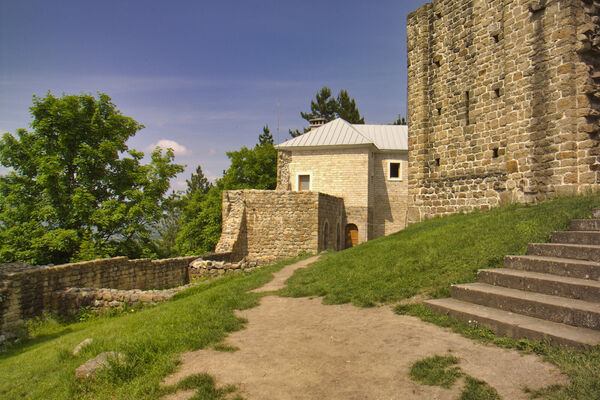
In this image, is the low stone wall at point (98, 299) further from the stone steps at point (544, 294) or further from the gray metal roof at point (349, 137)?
the gray metal roof at point (349, 137)

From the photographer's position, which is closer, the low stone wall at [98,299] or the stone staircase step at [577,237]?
the stone staircase step at [577,237]

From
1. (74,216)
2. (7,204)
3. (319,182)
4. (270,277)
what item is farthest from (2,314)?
(319,182)

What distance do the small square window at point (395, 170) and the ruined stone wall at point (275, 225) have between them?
401 inches

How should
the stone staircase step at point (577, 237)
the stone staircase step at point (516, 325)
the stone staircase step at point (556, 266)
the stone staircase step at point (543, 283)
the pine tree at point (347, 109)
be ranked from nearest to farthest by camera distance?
the stone staircase step at point (516, 325) → the stone staircase step at point (543, 283) → the stone staircase step at point (556, 266) → the stone staircase step at point (577, 237) → the pine tree at point (347, 109)

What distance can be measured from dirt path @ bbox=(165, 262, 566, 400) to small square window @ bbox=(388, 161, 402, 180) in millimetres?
23477

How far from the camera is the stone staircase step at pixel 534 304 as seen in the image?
12.4 ft

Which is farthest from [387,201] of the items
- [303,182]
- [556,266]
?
[556,266]

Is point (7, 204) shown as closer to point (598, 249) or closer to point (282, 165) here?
point (282, 165)

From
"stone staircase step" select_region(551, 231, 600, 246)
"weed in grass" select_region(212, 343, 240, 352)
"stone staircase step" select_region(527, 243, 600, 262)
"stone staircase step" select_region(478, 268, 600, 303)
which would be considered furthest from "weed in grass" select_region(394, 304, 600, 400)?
"stone staircase step" select_region(551, 231, 600, 246)

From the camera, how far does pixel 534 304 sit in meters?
4.25

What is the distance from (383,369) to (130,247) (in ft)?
58.6

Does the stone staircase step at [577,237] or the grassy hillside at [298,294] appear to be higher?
the stone staircase step at [577,237]

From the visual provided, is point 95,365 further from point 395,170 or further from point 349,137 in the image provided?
point 395,170

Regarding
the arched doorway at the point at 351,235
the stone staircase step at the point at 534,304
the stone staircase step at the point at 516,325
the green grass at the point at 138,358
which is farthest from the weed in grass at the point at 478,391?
the arched doorway at the point at 351,235
